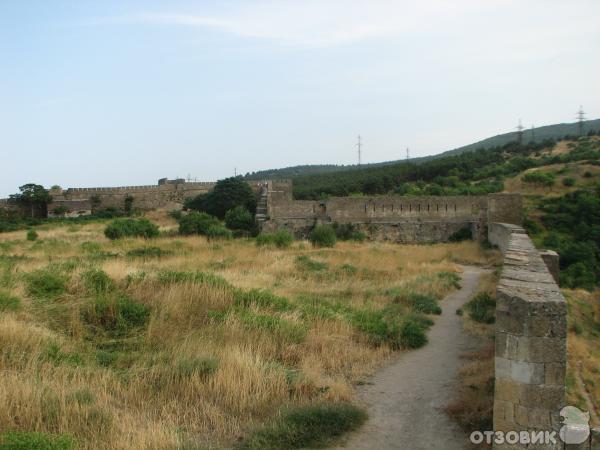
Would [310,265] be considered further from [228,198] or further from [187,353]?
[228,198]

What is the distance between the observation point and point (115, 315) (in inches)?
262

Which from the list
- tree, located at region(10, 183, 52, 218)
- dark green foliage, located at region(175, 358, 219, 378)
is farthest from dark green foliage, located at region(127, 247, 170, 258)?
tree, located at region(10, 183, 52, 218)

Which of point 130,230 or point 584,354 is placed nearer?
point 584,354

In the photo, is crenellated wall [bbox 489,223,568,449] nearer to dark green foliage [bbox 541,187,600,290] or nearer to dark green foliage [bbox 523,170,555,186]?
dark green foliage [bbox 541,187,600,290]

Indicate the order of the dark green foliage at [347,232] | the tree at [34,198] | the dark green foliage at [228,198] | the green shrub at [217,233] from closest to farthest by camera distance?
1. the green shrub at [217,233]
2. the dark green foliage at [347,232]
3. the dark green foliage at [228,198]
4. the tree at [34,198]

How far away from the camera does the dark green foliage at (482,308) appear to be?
8094 millimetres

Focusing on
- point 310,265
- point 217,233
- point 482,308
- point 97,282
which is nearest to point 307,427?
point 97,282

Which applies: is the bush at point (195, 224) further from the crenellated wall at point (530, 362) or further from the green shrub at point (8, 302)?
the crenellated wall at point (530, 362)

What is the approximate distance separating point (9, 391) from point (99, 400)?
2.17 feet

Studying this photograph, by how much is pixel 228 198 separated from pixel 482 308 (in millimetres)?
25705

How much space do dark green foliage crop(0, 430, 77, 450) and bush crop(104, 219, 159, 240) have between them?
59.0 feet

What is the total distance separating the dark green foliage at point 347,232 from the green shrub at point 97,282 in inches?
656

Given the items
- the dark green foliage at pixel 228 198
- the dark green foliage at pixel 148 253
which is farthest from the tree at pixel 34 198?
the dark green foliage at pixel 148 253

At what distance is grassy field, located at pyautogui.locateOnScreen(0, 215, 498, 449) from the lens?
12.7ft
